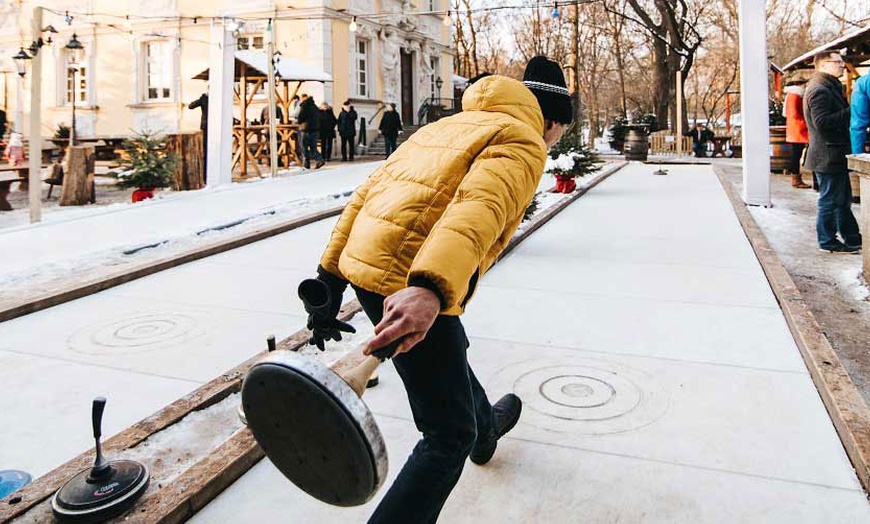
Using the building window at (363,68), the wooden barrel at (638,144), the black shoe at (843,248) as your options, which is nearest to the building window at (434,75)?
the building window at (363,68)

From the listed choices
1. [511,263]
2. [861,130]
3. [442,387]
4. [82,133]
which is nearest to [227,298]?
[511,263]

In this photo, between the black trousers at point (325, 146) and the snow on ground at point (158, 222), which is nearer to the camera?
the snow on ground at point (158, 222)

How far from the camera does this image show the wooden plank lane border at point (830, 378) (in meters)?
2.91

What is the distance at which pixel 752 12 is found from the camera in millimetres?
10461

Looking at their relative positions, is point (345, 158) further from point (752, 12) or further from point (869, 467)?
point (869, 467)

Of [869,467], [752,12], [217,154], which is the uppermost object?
[752,12]

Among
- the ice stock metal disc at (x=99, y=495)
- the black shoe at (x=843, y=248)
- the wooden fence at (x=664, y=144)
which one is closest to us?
the ice stock metal disc at (x=99, y=495)

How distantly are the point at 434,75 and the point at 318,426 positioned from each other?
1242 inches

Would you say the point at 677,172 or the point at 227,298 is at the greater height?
the point at 677,172

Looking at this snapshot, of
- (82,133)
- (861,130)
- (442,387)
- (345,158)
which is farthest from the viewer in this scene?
(82,133)

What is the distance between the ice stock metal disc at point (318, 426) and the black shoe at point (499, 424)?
1099mm

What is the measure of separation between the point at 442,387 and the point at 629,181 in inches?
549

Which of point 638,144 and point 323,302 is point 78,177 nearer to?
point 323,302

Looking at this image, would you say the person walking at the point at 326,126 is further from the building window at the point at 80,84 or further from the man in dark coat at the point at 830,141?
the man in dark coat at the point at 830,141
